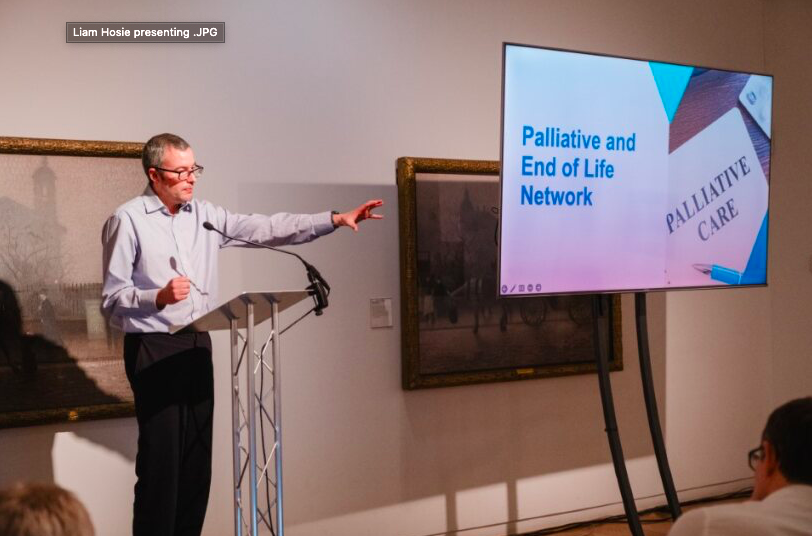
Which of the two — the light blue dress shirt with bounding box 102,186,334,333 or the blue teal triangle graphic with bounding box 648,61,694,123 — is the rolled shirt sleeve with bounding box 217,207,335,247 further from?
the blue teal triangle graphic with bounding box 648,61,694,123

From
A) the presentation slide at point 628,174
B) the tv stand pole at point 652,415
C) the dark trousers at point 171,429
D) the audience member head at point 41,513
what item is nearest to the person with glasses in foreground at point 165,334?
the dark trousers at point 171,429

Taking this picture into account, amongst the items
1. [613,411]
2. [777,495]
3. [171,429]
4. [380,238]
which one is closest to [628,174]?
[613,411]

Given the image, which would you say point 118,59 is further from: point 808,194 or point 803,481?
point 808,194

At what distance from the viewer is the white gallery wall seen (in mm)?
3164

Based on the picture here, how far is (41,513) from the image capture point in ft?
3.28

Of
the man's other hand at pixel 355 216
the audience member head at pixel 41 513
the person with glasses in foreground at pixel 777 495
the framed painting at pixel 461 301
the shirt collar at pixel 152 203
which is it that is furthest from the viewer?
the framed painting at pixel 461 301

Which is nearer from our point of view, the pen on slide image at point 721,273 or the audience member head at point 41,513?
the audience member head at point 41,513

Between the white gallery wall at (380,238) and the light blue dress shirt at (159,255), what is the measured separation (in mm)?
378

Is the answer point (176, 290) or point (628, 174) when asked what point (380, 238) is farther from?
point (176, 290)

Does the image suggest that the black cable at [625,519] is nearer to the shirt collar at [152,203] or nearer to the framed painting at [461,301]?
the framed painting at [461,301]

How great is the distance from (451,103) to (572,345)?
1.29 metres

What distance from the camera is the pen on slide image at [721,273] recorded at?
3.46 metres

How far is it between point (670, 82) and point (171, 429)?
7.67 feet

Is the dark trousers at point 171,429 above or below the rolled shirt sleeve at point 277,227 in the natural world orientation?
below
